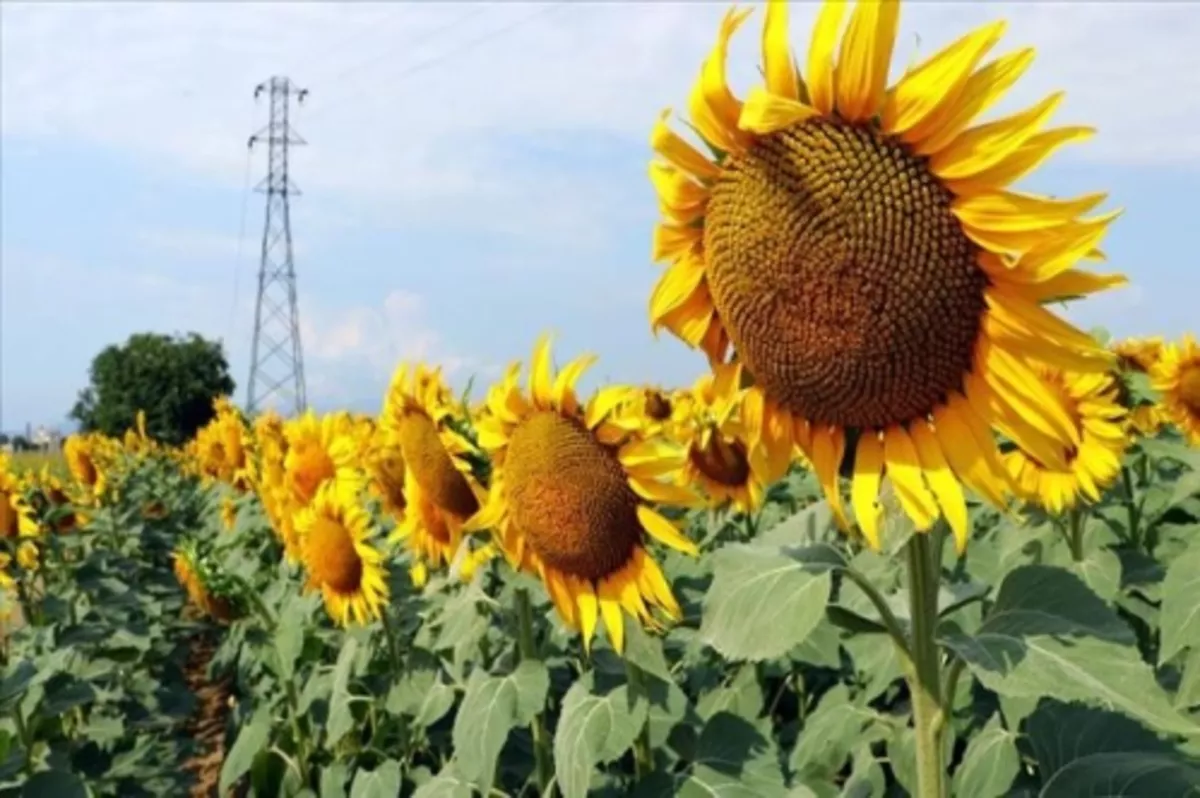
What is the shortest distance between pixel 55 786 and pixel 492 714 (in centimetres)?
130

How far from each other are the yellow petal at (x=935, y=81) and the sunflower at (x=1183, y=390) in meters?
4.27

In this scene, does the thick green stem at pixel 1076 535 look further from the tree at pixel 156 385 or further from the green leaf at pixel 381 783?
the tree at pixel 156 385

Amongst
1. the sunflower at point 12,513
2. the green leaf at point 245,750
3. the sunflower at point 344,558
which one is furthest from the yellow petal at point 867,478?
the sunflower at point 12,513

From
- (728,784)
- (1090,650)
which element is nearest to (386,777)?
(728,784)

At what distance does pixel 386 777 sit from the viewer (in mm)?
4066

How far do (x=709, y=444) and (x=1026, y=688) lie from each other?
11.4 ft

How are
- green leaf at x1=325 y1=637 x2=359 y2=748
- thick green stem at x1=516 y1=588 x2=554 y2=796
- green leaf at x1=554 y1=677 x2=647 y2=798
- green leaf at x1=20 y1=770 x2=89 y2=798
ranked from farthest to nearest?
1. green leaf at x1=325 y1=637 x2=359 y2=748
2. green leaf at x1=20 y1=770 x2=89 y2=798
3. thick green stem at x1=516 y1=588 x2=554 y2=796
4. green leaf at x1=554 y1=677 x2=647 y2=798

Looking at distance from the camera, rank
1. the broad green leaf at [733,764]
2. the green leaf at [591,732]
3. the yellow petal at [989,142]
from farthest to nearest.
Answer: the broad green leaf at [733,764]
the green leaf at [591,732]
the yellow petal at [989,142]

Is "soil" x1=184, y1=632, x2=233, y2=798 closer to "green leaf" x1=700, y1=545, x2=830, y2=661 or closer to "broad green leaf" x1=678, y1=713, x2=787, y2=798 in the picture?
"broad green leaf" x1=678, y1=713, x2=787, y2=798

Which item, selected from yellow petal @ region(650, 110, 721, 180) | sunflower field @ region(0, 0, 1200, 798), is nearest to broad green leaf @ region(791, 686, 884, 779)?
sunflower field @ region(0, 0, 1200, 798)

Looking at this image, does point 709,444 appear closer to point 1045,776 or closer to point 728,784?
point 728,784

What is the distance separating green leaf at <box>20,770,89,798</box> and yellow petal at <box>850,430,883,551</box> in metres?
2.65

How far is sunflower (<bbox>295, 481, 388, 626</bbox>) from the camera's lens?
4.70 meters

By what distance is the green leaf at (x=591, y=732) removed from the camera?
2779 mm
